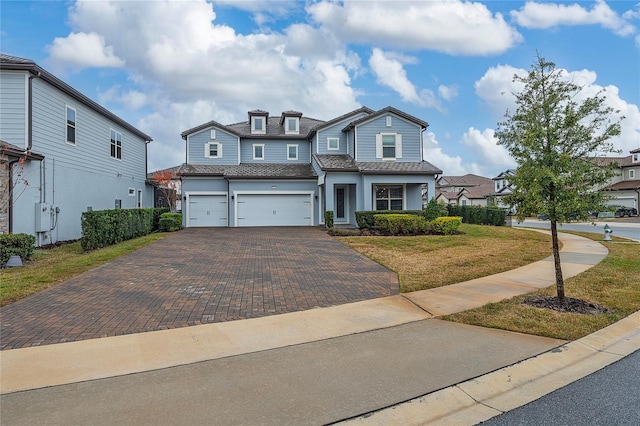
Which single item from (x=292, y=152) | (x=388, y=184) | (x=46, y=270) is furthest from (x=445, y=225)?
(x=46, y=270)

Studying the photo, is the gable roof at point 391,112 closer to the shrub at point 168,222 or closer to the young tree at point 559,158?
the shrub at point 168,222

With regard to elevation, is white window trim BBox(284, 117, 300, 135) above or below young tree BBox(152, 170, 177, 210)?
above

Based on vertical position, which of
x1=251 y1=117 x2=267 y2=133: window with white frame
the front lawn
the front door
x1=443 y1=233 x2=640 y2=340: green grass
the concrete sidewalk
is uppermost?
x1=251 y1=117 x2=267 y2=133: window with white frame

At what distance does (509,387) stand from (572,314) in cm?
294

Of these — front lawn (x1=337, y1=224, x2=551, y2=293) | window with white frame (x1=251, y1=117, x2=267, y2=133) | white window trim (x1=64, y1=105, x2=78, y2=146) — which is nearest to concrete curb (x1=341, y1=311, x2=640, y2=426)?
front lawn (x1=337, y1=224, x2=551, y2=293)

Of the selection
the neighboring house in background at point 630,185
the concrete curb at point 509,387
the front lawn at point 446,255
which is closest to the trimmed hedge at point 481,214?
the front lawn at point 446,255

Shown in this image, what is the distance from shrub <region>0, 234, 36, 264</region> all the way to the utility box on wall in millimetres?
3135

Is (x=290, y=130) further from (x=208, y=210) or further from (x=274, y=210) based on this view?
(x=208, y=210)

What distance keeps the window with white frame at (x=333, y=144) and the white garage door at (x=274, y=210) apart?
3458 mm

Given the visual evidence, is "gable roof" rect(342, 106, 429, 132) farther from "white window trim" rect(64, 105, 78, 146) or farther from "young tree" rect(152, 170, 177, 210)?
"young tree" rect(152, 170, 177, 210)

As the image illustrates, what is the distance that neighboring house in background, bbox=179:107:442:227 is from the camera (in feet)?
72.4

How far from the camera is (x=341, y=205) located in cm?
2469

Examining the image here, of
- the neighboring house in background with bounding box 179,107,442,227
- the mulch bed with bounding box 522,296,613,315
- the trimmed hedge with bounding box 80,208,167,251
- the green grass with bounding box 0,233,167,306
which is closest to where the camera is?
the mulch bed with bounding box 522,296,613,315

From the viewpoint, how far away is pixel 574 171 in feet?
20.2
